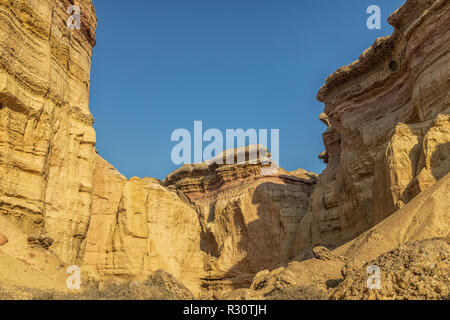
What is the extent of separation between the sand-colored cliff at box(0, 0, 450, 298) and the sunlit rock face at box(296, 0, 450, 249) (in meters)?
0.08

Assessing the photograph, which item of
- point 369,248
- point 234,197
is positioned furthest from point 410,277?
point 234,197

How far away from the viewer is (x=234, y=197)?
37688 mm

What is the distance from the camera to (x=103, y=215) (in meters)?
24.0

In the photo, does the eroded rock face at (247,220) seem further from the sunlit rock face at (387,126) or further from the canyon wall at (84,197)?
the sunlit rock face at (387,126)

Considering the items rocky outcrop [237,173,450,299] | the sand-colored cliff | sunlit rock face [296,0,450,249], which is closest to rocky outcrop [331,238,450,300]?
the sand-colored cliff

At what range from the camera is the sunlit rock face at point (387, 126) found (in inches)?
782

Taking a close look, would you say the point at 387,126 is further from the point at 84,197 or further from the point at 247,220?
the point at 84,197

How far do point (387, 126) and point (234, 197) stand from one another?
15672 millimetres

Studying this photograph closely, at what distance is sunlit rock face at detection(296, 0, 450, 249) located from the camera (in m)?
19.9

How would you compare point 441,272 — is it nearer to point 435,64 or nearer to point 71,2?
point 435,64

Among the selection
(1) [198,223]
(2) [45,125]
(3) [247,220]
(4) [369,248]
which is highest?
(2) [45,125]

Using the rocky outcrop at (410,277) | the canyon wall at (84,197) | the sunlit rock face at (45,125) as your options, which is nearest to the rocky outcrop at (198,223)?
the canyon wall at (84,197)
